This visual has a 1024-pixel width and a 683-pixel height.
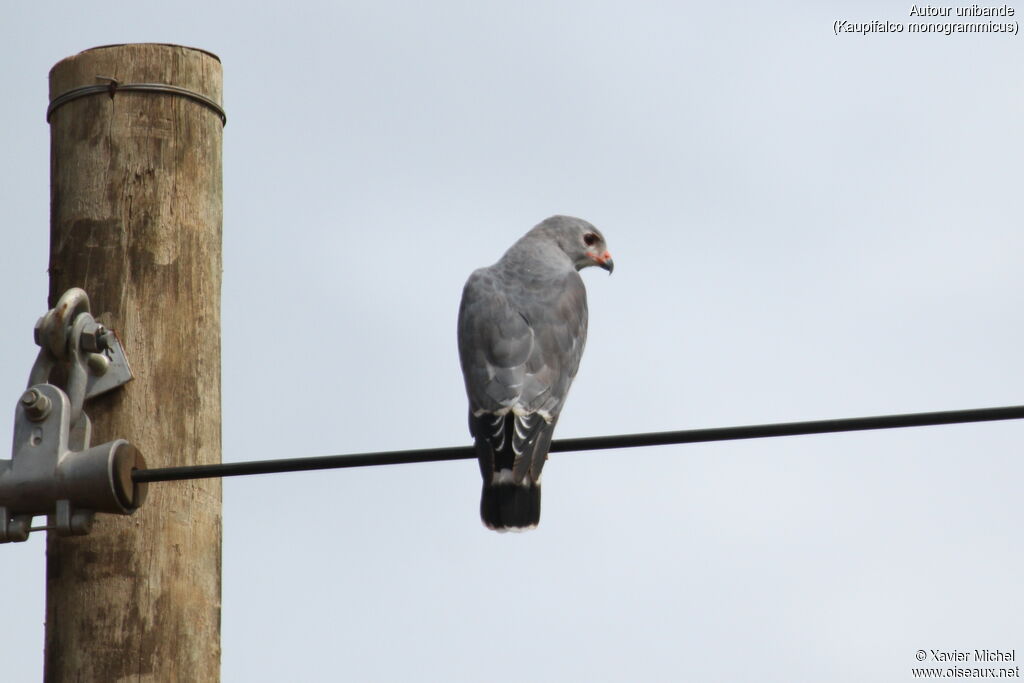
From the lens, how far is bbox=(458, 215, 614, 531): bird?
20.2 ft

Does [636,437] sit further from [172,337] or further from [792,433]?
[172,337]

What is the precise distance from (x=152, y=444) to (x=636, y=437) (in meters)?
1.52

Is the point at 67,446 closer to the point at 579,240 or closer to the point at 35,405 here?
the point at 35,405

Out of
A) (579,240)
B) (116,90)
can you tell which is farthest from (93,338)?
(579,240)

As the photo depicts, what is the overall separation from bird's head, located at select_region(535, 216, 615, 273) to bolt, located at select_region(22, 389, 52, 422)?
426 cm

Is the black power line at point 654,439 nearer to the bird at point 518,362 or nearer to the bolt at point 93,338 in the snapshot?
the bolt at point 93,338

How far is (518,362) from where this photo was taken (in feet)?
22.2

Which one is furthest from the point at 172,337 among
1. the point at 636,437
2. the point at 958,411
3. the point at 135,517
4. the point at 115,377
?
the point at 958,411

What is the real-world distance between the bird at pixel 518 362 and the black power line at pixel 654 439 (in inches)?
44.6

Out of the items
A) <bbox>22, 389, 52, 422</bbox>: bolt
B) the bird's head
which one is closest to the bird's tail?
<bbox>22, 389, 52, 422</bbox>: bolt

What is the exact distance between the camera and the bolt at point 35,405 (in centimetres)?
470

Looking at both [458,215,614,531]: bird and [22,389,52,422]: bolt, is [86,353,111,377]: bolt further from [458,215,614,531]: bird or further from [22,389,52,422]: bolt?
[458,215,614,531]: bird

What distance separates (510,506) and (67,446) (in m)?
1.96

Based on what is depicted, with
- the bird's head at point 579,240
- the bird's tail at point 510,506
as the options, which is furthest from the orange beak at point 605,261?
the bird's tail at point 510,506
